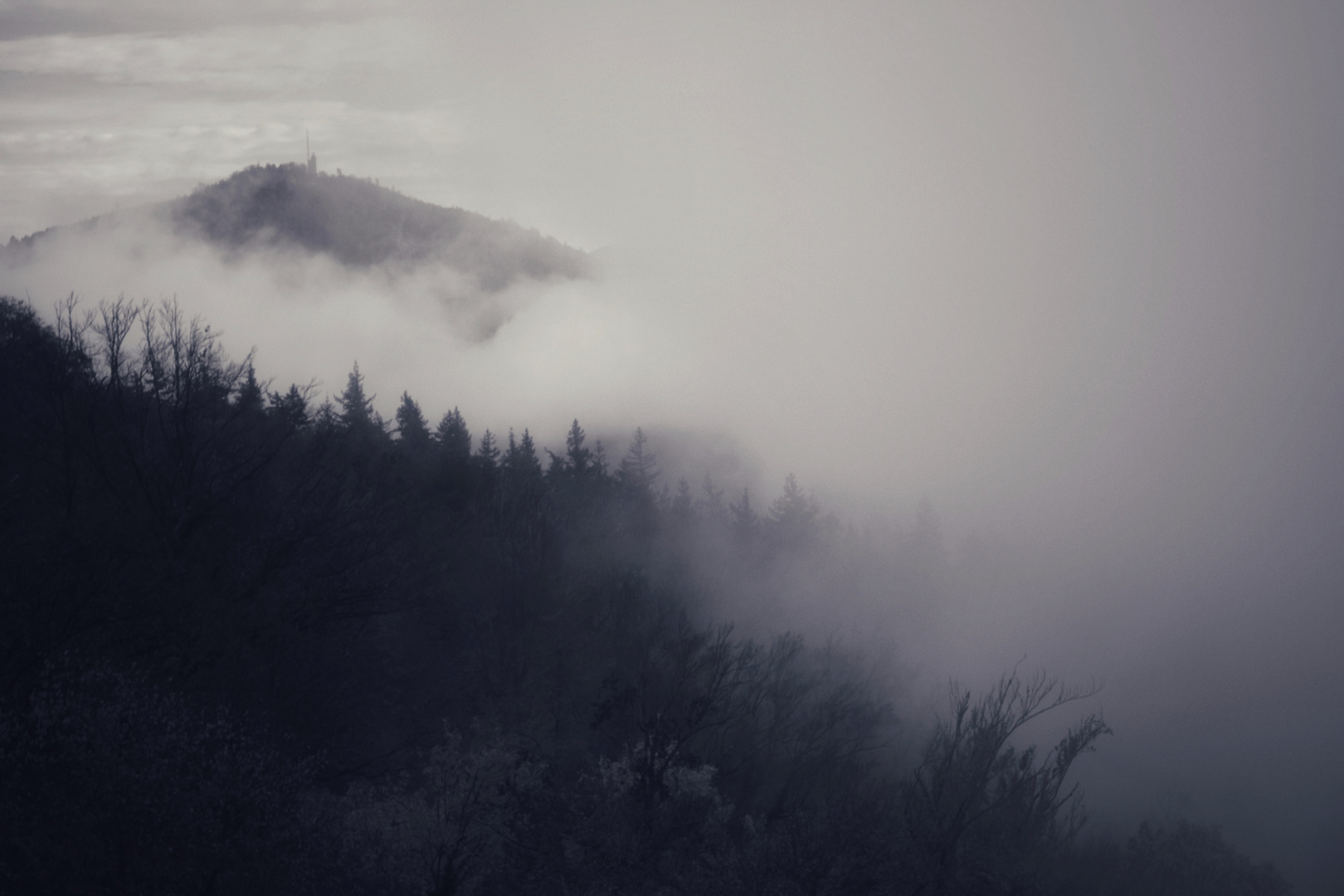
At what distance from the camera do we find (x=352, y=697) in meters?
37.7

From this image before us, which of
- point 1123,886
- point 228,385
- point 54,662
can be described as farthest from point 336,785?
point 1123,886

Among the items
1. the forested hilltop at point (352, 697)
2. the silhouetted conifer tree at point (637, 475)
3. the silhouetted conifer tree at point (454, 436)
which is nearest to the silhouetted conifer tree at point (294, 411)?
the forested hilltop at point (352, 697)

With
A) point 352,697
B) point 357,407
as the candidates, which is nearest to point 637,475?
point 357,407

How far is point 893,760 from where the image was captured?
244 ft

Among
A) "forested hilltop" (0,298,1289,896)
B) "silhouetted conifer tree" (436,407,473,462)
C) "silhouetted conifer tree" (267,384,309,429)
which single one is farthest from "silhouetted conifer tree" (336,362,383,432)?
"silhouetted conifer tree" (267,384,309,429)

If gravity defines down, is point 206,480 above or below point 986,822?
above

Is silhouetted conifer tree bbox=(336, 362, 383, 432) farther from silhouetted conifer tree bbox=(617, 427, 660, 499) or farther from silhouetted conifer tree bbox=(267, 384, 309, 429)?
silhouetted conifer tree bbox=(617, 427, 660, 499)

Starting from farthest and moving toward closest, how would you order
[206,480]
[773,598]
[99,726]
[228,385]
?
[773,598] < [228,385] < [206,480] < [99,726]

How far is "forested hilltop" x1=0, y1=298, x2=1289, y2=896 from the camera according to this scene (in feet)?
82.9

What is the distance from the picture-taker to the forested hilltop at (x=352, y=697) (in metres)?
25.3

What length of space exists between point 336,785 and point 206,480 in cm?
1367

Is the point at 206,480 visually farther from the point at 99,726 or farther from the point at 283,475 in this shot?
the point at 99,726

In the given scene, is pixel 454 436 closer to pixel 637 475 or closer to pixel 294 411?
pixel 637 475

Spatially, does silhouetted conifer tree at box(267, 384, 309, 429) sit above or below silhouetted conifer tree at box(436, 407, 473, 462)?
below
